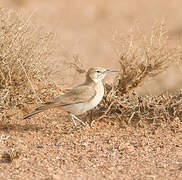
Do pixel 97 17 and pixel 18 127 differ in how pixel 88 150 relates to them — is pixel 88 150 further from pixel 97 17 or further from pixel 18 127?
pixel 97 17

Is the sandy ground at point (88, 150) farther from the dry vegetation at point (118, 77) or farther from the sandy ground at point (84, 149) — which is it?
the dry vegetation at point (118, 77)

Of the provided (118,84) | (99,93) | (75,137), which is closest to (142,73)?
(118,84)

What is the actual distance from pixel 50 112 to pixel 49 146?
1.12 m

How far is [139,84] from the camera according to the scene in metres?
6.78

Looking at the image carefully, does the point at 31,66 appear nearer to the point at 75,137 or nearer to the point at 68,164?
the point at 75,137

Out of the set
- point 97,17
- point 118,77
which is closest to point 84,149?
point 118,77

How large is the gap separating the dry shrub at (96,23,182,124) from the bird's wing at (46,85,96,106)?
0.43 metres

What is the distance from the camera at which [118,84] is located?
6.77 m

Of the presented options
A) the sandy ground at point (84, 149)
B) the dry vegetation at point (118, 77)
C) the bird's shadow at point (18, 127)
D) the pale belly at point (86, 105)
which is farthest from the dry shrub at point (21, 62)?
the pale belly at point (86, 105)

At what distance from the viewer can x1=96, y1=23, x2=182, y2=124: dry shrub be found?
6.34m

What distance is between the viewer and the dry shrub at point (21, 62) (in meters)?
6.32

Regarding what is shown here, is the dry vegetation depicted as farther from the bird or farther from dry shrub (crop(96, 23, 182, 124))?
the bird

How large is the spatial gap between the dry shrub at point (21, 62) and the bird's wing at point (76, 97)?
15.5 inches

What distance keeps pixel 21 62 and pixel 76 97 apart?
1.01 m
